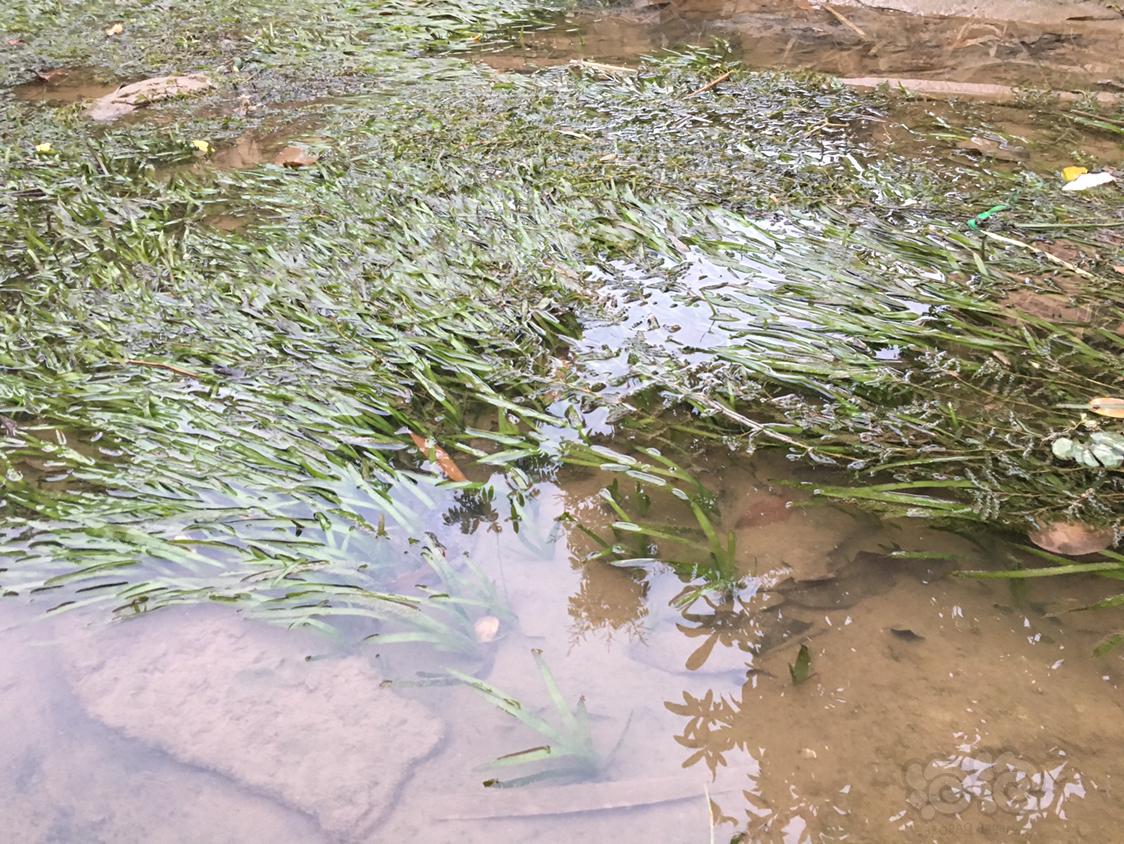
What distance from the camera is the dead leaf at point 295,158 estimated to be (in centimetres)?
371

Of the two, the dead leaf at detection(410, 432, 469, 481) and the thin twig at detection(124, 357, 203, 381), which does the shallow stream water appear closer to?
the dead leaf at detection(410, 432, 469, 481)

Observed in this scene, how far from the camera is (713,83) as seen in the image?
438 centimetres

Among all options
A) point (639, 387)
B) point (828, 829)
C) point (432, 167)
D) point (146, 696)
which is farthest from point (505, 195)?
point (828, 829)

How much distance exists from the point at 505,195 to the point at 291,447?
1.62 m

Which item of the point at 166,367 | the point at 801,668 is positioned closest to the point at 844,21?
the point at 166,367

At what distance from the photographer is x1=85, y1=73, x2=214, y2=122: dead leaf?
14.2 feet

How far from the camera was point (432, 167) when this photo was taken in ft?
11.7

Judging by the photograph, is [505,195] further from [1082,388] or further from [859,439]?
[1082,388]

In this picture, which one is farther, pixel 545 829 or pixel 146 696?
pixel 146 696

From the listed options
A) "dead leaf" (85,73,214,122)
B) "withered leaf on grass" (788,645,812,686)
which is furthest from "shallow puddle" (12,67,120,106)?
"withered leaf on grass" (788,645,812,686)

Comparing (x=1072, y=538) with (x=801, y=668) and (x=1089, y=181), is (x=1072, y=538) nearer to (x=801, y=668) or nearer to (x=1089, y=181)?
(x=801, y=668)

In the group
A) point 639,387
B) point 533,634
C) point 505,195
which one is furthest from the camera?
point 505,195

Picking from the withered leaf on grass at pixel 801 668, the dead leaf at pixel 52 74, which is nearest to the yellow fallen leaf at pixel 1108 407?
the withered leaf on grass at pixel 801 668

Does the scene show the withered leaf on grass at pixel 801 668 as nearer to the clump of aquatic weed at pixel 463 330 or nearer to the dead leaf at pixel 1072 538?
the clump of aquatic weed at pixel 463 330
